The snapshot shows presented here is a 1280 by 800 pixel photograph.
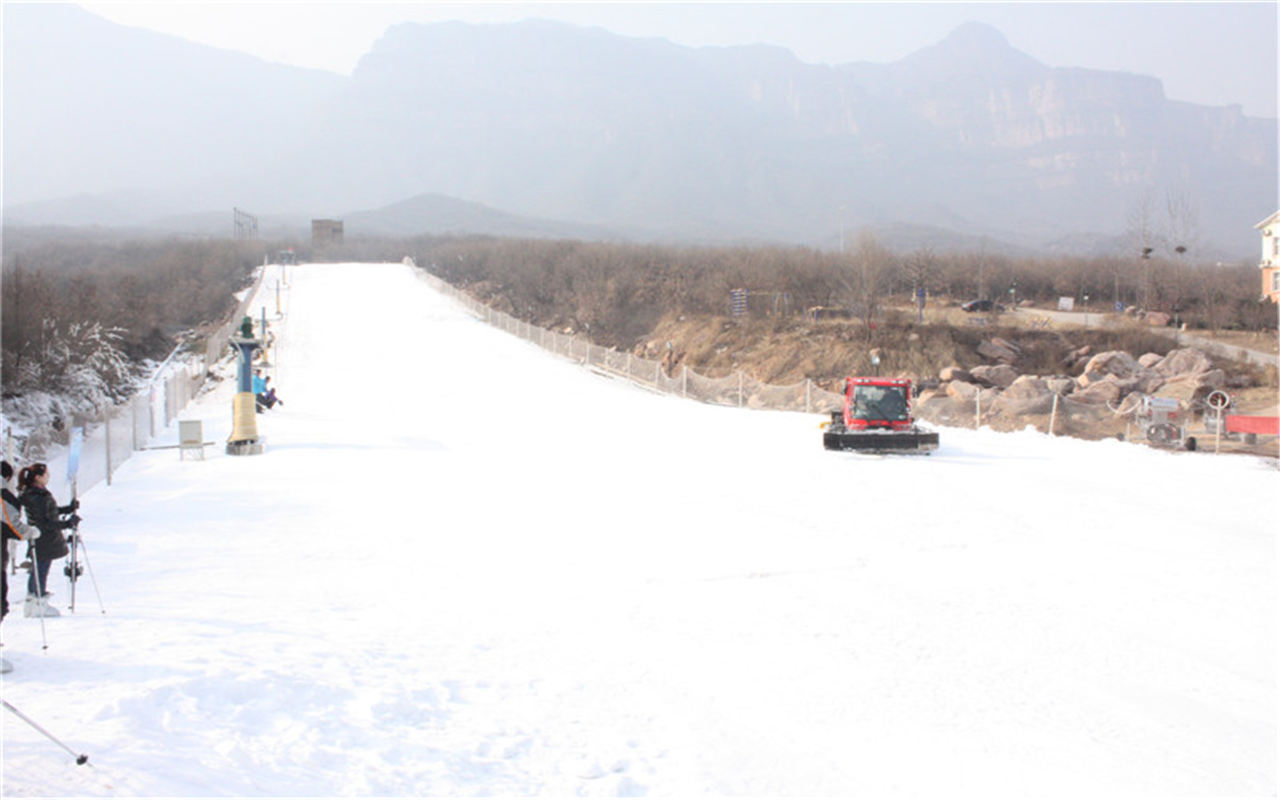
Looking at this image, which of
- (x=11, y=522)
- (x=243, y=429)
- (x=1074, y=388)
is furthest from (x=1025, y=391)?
(x=11, y=522)

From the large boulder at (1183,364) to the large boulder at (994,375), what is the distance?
18.7 ft

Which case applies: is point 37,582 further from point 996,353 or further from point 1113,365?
point 996,353

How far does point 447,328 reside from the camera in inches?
2029

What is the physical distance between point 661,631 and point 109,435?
12889mm

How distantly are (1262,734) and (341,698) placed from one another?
777cm

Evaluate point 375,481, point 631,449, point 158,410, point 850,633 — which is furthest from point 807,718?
point 158,410

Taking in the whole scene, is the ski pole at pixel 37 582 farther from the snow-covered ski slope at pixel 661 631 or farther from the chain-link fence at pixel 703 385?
the chain-link fence at pixel 703 385

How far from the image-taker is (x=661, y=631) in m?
10.3

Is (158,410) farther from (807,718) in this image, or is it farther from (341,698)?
(807,718)

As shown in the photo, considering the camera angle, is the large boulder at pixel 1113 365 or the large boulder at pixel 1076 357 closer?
the large boulder at pixel 1113 365

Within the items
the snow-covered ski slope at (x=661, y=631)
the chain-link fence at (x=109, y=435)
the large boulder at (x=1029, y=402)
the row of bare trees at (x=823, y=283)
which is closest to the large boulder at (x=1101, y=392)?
the large boulder at (x=1029, y=402)

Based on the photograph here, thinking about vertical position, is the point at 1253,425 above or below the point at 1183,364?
below

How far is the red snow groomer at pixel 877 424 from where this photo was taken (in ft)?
72.0

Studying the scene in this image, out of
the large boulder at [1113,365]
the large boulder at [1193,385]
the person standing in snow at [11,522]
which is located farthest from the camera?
the large boulder at [1113,365]
